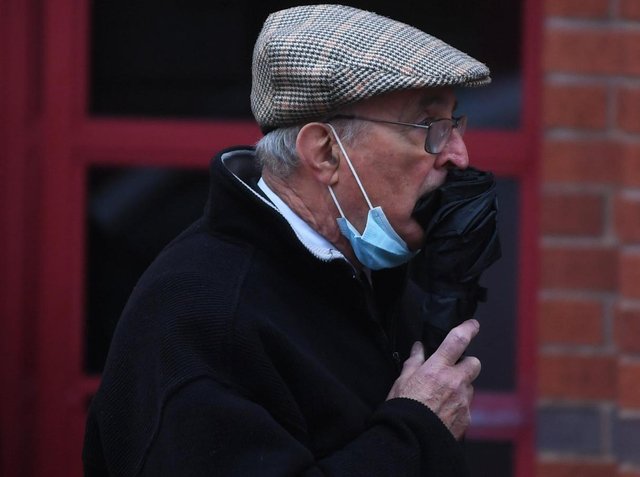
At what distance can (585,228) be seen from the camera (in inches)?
140

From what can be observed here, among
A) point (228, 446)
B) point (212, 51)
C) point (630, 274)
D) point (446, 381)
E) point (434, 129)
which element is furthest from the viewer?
point (212, 51)

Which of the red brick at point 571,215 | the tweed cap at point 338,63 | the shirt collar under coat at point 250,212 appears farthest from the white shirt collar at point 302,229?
the red brick at point 571,215

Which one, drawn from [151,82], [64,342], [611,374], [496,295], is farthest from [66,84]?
[611,374]

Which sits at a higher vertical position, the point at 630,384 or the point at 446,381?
the point at 446,381

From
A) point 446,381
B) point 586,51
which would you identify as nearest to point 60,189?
point 586,51

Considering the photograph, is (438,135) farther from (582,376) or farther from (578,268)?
(582,376)

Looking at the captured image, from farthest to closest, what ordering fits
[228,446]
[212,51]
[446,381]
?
[212,51] < [446,381] < [228,446]

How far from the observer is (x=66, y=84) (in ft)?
11.9

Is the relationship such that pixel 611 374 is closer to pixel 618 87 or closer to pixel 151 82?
pixel 618 87

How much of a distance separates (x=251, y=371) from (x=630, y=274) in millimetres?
1740

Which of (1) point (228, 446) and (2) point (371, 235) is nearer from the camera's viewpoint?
(1) point (228, 446)

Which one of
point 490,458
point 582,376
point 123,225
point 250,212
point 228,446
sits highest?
point 250,212

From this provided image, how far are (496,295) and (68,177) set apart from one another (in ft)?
4.46

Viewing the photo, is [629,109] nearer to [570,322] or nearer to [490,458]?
[570,322]
